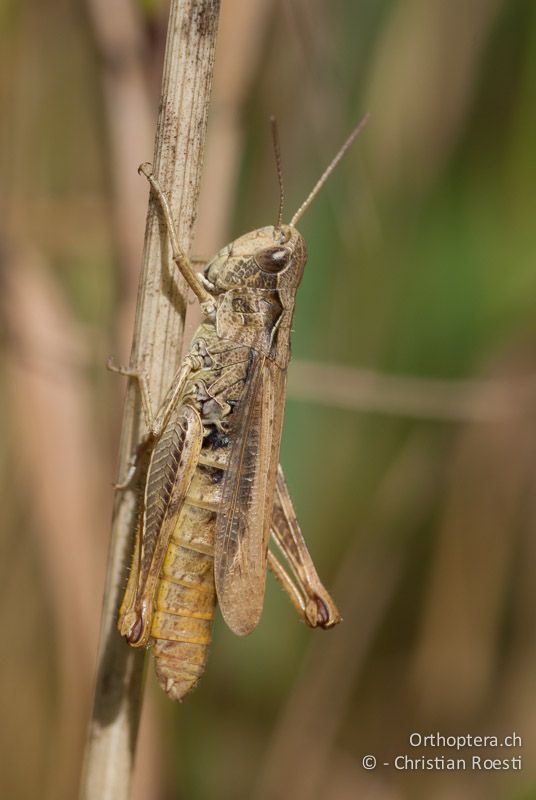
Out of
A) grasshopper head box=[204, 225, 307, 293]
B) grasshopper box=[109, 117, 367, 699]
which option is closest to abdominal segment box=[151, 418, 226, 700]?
grasshopper box=[109, 117, 367, 699]

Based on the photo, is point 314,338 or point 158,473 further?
point 314,338

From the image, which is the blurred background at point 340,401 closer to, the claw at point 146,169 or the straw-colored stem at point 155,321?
the claw at point 146,169

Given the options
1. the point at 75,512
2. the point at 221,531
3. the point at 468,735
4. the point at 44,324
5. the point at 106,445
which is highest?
the point at 44,324

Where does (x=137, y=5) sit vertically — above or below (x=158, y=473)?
above

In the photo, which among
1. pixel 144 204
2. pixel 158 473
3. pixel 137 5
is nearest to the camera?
pixel 158 473

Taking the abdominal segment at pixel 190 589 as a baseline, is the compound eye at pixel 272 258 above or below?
above

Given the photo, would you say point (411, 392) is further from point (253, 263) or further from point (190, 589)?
point (190, 589)

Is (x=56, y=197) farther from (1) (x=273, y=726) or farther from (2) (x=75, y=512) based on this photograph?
(1) (x=273, y=726)

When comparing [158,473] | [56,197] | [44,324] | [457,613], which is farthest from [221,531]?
[56,197]

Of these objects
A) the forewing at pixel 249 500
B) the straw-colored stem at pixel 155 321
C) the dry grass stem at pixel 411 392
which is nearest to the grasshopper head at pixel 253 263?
the forewing at pixel 249 500
